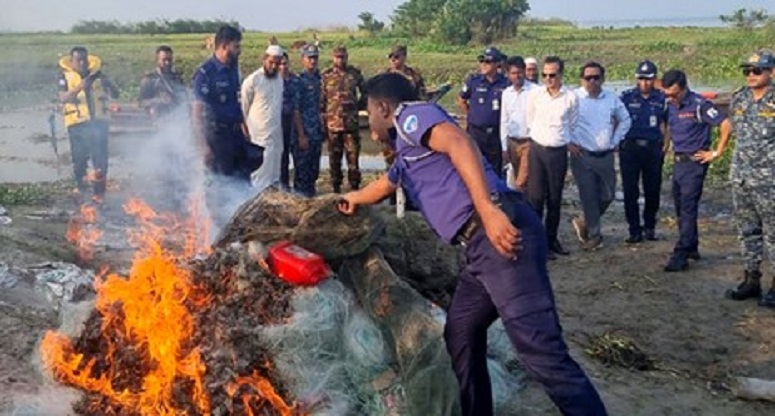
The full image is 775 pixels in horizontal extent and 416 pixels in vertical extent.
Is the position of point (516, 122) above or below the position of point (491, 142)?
above

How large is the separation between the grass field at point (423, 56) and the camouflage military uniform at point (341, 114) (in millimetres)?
13623

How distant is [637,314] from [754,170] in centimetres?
150

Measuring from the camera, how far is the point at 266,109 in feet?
29.8

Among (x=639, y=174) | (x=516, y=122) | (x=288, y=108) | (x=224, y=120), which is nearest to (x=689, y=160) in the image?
(x=639, y=174)

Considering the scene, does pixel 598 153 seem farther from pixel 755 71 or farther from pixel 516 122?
pixel 755 71

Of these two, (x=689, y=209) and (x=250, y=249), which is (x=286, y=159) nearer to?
(x=689, y=209)

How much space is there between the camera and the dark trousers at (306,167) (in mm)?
10492

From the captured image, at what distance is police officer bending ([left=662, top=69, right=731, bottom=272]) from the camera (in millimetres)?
8367

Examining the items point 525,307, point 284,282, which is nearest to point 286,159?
point 284,282

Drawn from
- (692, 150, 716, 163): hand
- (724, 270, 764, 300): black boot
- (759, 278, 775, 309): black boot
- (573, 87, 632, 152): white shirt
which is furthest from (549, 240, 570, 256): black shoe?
(759, 278, 775, 309): black boot

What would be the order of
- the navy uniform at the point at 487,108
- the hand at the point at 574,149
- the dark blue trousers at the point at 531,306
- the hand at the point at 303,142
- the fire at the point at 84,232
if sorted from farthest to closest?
the navy uniform at the point at 487,108 < the hand at the point at 303,142 < the hand at the point at 574,149 < the fire at the point at 84,232 < the dark blue trousers at the point at 531,306

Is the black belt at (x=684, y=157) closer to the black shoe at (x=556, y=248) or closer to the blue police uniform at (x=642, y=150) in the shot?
the blue police uniform at (x=642, y=150)

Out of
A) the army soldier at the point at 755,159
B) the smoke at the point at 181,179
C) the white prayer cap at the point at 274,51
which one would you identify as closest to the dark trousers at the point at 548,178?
the army soldier at the point at 755,159

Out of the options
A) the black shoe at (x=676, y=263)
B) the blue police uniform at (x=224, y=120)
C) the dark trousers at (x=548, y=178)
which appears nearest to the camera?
the blue police uniform at (x=224, y=120)
